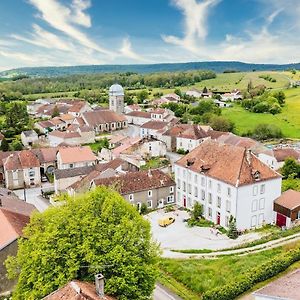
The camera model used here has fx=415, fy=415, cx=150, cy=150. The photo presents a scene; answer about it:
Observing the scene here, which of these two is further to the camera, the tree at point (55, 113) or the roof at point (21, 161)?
the tree at point (55, 113)

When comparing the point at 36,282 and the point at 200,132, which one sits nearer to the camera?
the point at 36,282

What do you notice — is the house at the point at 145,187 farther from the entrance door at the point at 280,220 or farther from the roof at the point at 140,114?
the roof at the point at 140,114

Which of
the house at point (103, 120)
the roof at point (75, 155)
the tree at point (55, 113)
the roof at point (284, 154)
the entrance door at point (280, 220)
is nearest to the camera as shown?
the entrance door at point (280, 220)

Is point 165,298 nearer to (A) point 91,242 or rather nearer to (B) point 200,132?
(A) point 91,242

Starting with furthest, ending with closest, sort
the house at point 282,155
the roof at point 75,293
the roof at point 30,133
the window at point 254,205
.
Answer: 1. the roof at point 30,133
2. the house at point 282,155
3. the window at point 254,205
4. the roof at point 75,293

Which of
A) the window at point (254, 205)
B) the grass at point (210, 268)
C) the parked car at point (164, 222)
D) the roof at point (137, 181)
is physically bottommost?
the parked car at point (164, 222)

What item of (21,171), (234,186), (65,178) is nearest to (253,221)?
(234,186)

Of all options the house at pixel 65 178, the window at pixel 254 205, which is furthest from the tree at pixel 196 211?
the house at pixel 65 178

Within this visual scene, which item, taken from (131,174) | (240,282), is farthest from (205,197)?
(240,282)
